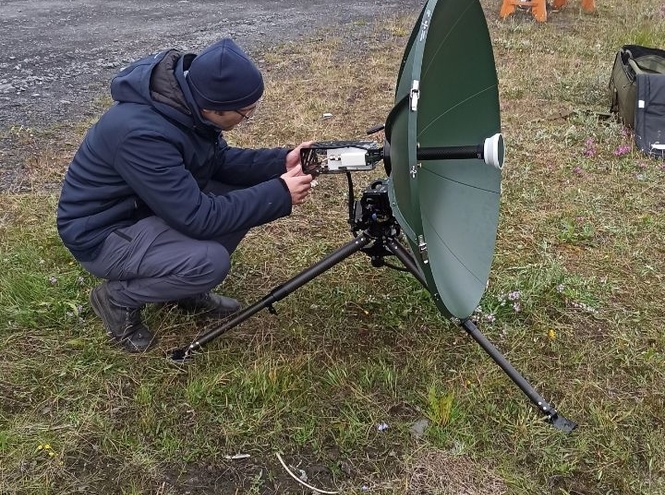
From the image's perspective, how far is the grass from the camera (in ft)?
8.34

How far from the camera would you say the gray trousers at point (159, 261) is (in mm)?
2793

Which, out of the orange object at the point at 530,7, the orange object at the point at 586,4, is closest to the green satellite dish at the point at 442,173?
the orange object at the point at 530,7

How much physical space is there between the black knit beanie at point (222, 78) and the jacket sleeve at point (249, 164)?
0.59m

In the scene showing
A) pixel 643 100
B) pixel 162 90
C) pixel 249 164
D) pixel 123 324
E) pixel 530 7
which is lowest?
pixel 123 324

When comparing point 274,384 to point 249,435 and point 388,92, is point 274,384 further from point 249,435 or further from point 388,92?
point 388,92

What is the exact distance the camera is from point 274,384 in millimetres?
2855

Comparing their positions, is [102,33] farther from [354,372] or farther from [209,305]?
[354,372]

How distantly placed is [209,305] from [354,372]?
2.70 ft

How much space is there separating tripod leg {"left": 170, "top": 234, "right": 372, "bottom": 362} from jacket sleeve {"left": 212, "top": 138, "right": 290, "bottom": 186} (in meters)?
0.59

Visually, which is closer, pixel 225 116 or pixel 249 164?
pixel 225 116

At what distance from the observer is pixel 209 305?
3.31 metres

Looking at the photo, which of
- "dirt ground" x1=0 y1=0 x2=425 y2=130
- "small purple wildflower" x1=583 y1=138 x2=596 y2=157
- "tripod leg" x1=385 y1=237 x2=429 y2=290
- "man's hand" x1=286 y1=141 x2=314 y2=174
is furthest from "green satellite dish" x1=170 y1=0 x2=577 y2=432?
"dirt ground" x1=0 y1=0 x2=425 y2=130

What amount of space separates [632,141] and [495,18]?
576 centimetres

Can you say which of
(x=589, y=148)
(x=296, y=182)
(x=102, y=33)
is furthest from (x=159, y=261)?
(x=102, y=33)
